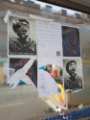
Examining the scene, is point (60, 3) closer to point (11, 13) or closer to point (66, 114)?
point (11, 13)

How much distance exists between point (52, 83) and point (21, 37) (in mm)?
293

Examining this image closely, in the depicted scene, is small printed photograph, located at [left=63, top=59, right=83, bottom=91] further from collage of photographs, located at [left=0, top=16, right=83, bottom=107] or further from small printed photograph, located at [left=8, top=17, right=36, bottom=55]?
small printed photograph, located at [left=8, top=17, right=36, bottom=55]

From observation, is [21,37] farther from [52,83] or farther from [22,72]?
[52,83]

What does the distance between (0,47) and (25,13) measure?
233 mm

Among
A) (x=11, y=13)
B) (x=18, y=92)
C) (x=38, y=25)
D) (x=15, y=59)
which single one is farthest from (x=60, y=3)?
(x=18, y=92)

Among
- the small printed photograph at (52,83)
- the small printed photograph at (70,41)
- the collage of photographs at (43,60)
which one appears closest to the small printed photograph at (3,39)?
the collage of photographs at (43,60)

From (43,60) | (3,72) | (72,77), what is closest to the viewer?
(3,72)

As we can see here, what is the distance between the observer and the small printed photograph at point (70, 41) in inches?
53.6

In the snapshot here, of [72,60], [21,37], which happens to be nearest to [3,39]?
[21,37]

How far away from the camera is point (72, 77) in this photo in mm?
1385

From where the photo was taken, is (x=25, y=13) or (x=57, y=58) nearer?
(x=25, y=13)

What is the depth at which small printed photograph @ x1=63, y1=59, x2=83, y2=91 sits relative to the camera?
4.42ft

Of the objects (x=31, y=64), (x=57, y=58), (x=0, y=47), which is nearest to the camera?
(x=0, y=47)

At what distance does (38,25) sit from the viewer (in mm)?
1245
